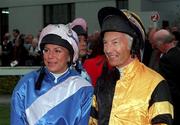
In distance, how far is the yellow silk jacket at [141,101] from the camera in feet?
10.4

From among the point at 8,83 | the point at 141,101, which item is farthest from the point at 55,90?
the point at 8,83

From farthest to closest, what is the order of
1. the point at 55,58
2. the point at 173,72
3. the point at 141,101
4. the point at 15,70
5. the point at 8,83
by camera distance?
the point at 15,70 → the point at 8,83 → the point at 173,72 → the point at 55,58 → the point at 141,101

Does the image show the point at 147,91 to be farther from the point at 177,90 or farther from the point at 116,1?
the point at 116,1

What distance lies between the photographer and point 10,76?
53.5ft

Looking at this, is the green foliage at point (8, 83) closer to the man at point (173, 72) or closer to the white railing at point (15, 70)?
the white railing at point (15, 70)

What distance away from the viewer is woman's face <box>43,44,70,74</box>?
13.2 feet

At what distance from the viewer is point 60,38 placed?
404cm

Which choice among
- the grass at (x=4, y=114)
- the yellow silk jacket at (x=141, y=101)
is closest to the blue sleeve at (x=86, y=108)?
the yellow silk jacket at (x=141, y=101)

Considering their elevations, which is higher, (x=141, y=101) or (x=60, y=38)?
(x=60, y=38)

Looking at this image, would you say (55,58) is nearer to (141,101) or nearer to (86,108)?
(86,108)

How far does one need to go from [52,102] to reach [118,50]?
0.81m

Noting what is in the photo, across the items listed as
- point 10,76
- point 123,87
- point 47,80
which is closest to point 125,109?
point 123,87

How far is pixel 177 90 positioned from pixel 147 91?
3.71 metres

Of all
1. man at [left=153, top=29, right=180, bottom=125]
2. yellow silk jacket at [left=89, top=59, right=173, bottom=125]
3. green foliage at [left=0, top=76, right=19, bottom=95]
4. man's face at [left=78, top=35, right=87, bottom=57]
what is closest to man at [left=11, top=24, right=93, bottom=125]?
yellow silk jacket at [left=89, top=59, right=173, bottom=125]
